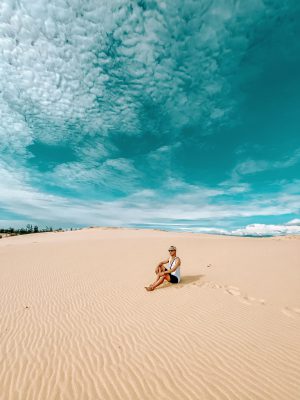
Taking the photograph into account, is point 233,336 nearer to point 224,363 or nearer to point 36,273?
point 224,363

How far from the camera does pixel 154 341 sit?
4.85 m

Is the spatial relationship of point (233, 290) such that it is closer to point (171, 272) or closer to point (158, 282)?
point (171, 272)

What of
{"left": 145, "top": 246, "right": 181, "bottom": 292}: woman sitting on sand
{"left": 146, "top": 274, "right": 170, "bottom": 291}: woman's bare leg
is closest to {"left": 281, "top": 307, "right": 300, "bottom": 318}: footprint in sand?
{"left": 145, "top": 246, "right": 181, "bottom": 292}: woman sitting on sand

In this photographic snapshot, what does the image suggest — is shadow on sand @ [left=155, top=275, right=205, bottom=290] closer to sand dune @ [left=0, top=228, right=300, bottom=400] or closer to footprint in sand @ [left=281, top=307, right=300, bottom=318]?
sand dune @ [left=0, top=228, right=300, bottom=400]

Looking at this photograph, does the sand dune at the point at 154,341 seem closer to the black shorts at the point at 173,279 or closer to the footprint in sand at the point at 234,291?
the footprint in sand at the point at 234,291

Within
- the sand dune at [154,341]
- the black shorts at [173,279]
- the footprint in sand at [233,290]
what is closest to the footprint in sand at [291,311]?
the sand dune at [154,341]

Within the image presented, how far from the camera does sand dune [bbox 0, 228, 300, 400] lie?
138 inches

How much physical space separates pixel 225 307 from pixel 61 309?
4.84 metres

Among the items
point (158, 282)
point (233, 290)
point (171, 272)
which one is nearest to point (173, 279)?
point (171, 272)

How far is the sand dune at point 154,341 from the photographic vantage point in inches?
138

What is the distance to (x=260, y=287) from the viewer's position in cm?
852

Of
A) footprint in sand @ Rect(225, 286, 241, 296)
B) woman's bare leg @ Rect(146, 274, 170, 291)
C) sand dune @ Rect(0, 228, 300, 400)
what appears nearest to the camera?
sand dune @ Rect(0, 228, 300, 400)

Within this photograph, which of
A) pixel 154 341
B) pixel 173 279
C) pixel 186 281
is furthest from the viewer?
pixel 186 281

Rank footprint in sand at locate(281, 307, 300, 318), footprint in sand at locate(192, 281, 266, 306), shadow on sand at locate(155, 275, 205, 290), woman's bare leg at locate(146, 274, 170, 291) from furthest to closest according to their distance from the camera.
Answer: shadow on sand at locate(155, 275, 205, 290), woman's bare leg at locate(146, 274, 170, 291), footprint in sand at locate(192, 281, 266, 306), footprint in sand at locate(281, 307, 300, 318)
